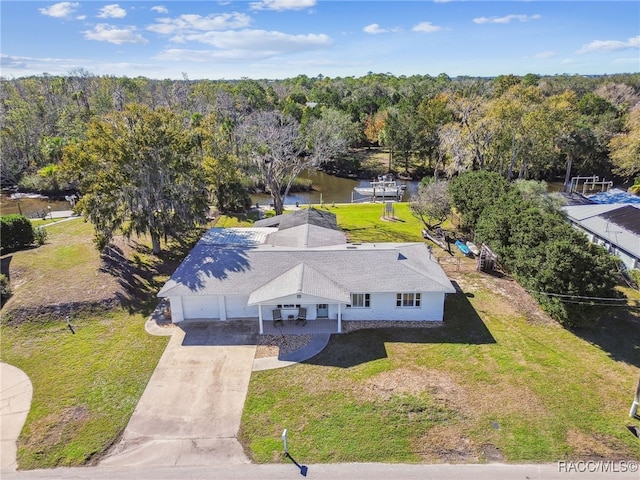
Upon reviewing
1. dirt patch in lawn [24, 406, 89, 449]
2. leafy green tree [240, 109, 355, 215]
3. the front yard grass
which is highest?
leafy green tree [240, 109, 355, 215]

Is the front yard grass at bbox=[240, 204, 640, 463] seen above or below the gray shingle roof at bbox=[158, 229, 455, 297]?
below

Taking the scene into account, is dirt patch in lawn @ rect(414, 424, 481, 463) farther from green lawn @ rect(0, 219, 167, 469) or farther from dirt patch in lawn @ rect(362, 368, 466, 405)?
green lawn @ rect(0, 219, 167, 469)

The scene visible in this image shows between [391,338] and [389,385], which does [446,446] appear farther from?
[391,338]

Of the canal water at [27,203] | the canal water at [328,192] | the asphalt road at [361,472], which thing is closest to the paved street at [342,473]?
the asphalt road at [361,472]

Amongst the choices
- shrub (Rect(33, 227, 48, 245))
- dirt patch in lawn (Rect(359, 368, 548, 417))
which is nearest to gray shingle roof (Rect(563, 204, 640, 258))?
dirt patch in lawn (Rect(359, 368, 548, 417))

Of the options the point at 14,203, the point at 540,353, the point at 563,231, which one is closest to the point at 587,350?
the point at 540,353

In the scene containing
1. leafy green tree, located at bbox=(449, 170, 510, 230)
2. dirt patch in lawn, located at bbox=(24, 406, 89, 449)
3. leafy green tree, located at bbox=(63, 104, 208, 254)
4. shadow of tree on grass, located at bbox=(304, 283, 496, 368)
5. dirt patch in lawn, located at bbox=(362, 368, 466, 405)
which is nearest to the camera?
dirt patch in lawn, located at bbox=(24, 406, 89, 449)
